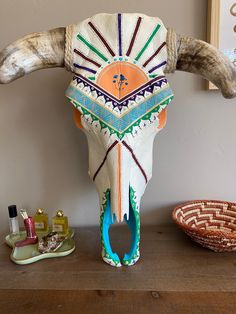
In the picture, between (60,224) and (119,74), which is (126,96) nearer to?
(119,74)

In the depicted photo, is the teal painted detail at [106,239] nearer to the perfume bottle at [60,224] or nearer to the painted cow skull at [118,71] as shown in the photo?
the painted cow skull at [118,71]

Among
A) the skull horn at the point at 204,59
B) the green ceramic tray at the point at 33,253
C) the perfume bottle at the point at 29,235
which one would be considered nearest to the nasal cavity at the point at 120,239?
the green ceramic tray at the point at 33,253

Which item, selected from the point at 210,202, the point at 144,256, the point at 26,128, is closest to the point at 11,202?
the point at 26,128

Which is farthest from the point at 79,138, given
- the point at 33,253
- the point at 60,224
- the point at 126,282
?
the point at 126,282

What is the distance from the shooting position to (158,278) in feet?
2.22

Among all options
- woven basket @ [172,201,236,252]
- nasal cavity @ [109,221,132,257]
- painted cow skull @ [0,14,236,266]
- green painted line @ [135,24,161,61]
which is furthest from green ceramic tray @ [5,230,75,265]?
green painted line @ [135,24,161,61]

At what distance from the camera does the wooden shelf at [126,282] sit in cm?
59

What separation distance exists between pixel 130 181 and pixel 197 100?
433 mm

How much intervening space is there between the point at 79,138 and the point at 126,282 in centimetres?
49

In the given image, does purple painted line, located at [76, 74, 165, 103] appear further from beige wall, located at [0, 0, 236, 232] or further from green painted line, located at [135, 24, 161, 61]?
beige wall, located at [0, 0, 236, 232]

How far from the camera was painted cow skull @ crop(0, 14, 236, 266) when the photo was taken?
65 centimetres

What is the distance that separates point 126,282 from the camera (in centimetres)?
67

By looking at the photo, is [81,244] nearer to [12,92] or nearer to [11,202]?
[11,202]

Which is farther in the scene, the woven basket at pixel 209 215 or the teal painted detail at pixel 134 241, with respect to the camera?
the woven basket at pixel 209 215
